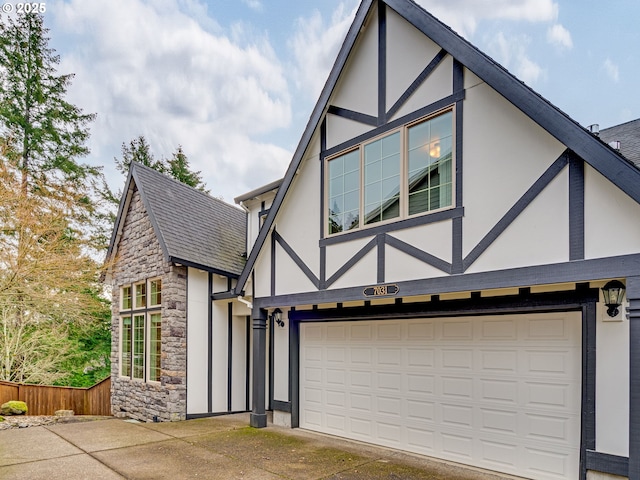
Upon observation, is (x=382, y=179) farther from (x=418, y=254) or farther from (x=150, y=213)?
(x=150, y=213)

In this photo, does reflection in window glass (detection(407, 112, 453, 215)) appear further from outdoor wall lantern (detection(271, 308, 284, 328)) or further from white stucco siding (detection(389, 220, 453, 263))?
outdoor wall lantern (detection(271, 308, 284, 328))

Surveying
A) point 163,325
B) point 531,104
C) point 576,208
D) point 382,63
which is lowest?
point 163,325

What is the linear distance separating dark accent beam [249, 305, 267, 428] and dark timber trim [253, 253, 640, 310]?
2.16 meters

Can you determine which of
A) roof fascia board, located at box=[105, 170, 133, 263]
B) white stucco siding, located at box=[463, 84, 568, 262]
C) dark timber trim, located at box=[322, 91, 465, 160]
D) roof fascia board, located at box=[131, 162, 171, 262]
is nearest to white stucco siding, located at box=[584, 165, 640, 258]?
white stucco siding, located at box=[463, 84, 568, 262]

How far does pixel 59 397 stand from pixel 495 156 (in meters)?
12.9

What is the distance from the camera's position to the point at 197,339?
945 cm

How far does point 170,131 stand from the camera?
23.6m

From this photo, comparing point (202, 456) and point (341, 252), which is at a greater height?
point (341, 252)

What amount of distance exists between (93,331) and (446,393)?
1480 centimetres

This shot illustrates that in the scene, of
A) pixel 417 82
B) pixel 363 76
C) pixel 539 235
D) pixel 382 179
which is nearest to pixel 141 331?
pixel 382 179

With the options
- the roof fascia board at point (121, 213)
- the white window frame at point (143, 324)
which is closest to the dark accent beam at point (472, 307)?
the white window frame at point (143, 324)

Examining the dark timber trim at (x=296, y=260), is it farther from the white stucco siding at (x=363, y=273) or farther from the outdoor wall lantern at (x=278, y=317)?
the outdoor wall lantern at (x=278, y=317)

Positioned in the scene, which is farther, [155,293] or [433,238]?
[155,293]

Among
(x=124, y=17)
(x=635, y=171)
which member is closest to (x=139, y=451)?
(x=635, y=171)
